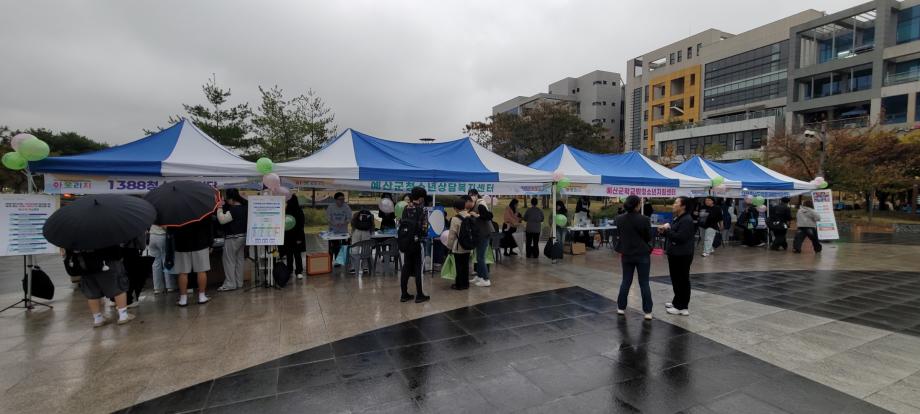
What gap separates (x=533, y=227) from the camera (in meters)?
9.59

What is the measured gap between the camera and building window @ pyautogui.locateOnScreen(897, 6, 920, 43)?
29.7 meters

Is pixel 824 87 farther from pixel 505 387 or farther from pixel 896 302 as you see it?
pixel 505 387

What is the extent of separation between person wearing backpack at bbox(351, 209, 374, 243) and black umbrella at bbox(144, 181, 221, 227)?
2712mm

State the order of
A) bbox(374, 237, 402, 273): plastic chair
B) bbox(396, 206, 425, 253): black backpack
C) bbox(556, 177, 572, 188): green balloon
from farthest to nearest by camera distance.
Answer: bbox(556, 177, 572, 188): green balloon
bbox(374, 237, 402, 273): plastic chair
bbox(396, 206, 425, 253): black backpack

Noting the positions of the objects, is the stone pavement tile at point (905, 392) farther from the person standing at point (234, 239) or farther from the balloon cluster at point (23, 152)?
the balloon cluster at point (23, 152)

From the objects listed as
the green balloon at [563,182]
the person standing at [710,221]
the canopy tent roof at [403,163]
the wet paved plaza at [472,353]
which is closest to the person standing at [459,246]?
the wet paved plaza at [472,353]

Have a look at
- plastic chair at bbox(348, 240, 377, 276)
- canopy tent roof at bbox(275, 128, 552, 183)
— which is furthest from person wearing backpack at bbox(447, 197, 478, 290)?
plastic chair at bbox(348, 240, 377, 276)

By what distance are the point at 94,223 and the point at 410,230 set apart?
3449mm

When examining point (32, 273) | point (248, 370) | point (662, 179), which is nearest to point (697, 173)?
point (662, 179)

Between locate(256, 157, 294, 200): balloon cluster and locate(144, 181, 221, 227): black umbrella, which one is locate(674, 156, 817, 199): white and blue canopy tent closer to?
locate(256, 157, 294, 200): balloon cluster

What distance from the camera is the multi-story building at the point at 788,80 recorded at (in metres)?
30.3

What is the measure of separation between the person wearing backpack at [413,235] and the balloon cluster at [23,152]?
16.0ft

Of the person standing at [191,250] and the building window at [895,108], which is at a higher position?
the building window at [895,108]

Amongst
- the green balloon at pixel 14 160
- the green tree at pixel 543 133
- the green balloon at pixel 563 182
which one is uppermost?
the green tree at pixel 543 133
